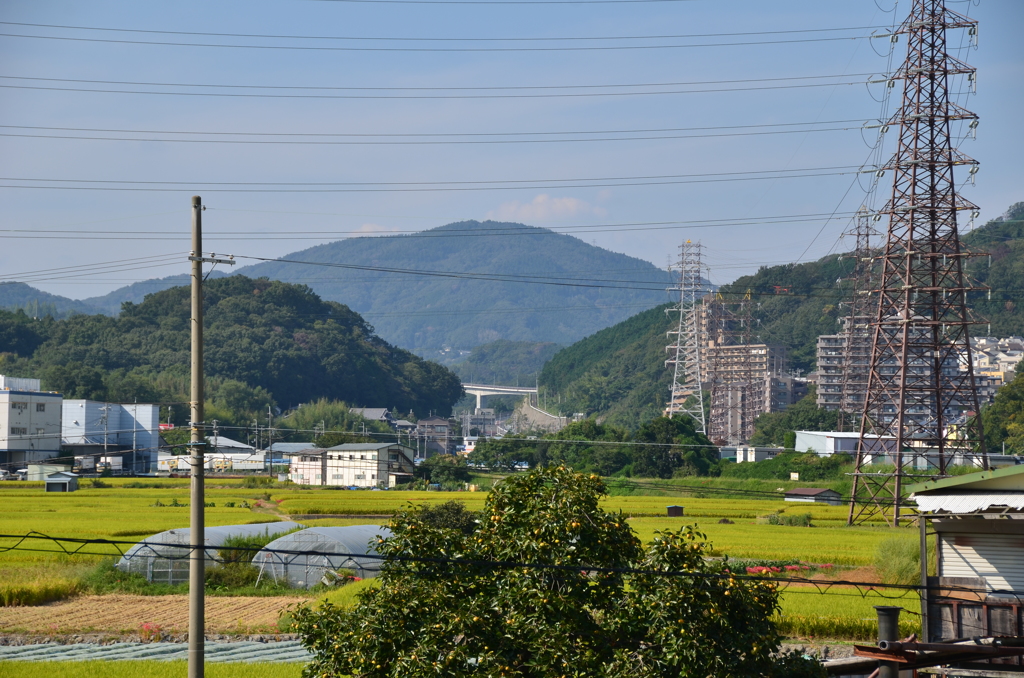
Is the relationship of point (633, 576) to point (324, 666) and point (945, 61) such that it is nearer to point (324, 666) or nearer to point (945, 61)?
point (324, 666)

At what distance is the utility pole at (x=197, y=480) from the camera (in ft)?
39.2

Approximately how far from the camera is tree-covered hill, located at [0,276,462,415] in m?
115

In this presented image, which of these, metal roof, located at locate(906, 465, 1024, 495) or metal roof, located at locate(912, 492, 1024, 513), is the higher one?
metal roof, located at locate(906, 465, 1024, 495)

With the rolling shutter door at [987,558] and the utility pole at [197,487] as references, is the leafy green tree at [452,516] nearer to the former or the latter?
the rolling shutter door at [987,558]

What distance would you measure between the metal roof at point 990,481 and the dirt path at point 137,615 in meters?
15.3

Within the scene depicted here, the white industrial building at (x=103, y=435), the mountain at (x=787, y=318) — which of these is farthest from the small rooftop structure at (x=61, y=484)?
the mountain at (x=787, y=318)

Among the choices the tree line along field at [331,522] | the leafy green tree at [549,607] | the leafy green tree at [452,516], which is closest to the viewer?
the leafy green tree at [549,607]

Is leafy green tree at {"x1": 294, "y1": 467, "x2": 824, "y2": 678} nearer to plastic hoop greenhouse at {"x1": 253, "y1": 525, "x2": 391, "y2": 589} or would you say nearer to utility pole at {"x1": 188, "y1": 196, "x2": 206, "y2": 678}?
utility pole at {"x1": 188, "y1": 196, "x2": 206, "y2": 678}

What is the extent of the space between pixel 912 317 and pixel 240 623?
28927mm

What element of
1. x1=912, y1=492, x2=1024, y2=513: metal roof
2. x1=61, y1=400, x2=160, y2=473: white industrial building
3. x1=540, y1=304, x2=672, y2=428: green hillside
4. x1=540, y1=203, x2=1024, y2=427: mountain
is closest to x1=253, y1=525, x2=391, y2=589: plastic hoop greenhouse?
x1=912, y1=492, x2=1024, y2=513: metal roof

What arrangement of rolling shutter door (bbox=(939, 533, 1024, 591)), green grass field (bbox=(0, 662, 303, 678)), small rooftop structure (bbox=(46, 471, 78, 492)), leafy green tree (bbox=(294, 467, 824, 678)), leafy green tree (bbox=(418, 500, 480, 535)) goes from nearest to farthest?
leafy green tree (bbox=(294, 467, 824, 678)) < rolling shutter door (bbox=(939, 533, 1024, 591)) < green grass field (bbox=(0, 662, 303, 678)) < leafy green tree (bbox=(418, 500, 480, 535)) < small rooftop structure (bbox=(46, 471, 78, 492))

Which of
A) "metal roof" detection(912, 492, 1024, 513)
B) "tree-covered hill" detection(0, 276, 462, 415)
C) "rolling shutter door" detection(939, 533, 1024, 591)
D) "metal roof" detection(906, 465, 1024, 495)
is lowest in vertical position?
"rolling shutter door" detection(939, 533, 1024, 591)

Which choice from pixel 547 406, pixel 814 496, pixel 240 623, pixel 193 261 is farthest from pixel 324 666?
pixel 547 406

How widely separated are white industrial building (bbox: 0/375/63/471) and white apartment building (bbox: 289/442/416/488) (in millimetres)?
18862
